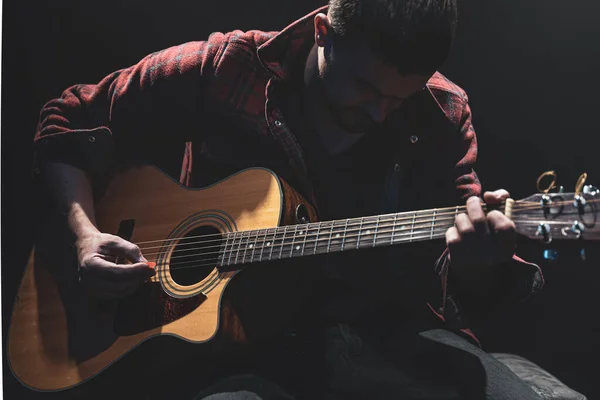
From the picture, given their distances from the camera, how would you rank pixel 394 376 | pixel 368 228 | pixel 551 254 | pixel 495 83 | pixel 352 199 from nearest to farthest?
pixel 551 254
pixel 368 228
pixel 394 376
pixel 352 199
pixel 495 83

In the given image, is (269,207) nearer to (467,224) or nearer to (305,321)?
(305,321)

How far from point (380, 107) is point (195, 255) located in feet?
1.79

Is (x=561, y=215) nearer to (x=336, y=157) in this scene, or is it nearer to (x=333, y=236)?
(x=333, y=236)

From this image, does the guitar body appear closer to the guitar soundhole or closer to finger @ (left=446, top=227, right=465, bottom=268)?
the guitar soundhole

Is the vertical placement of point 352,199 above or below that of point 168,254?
above

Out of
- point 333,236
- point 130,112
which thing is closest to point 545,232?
point 333,236

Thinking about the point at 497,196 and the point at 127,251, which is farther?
the point at 127,251

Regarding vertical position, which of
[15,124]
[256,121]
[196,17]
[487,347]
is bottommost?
[487,347]

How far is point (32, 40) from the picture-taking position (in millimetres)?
1693

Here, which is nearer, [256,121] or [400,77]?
[400,77]

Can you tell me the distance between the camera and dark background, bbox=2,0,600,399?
1.45 m

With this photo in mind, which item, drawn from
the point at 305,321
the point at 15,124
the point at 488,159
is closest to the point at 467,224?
the point at 305,321

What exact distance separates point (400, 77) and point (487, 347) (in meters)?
0.88

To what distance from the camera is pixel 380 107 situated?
124 centimetres
